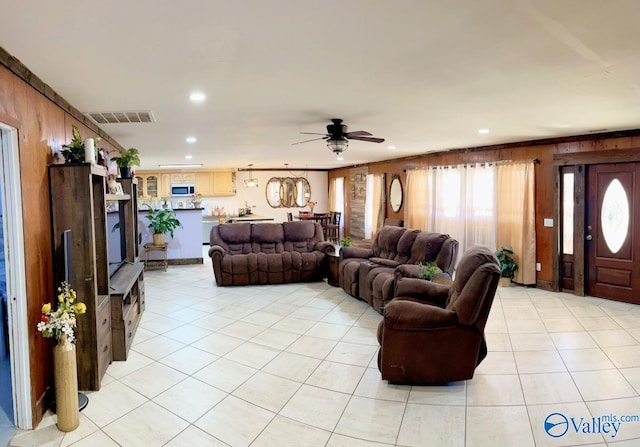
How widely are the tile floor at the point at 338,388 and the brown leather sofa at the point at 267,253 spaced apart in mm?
1446

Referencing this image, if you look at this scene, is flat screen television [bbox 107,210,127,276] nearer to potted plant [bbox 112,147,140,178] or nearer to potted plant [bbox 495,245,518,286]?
potted plant [bbox 112,147,140,178]

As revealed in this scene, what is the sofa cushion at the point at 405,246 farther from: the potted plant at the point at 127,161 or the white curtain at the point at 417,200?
the potted plant at the point at 127,161

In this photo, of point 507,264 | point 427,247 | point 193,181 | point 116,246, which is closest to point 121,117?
point 116,246

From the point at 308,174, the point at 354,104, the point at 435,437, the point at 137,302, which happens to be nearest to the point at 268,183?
the point at 308,174

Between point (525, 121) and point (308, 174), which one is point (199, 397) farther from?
point (308, 174)

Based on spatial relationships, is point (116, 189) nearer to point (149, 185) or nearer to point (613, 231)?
point (613, 231)

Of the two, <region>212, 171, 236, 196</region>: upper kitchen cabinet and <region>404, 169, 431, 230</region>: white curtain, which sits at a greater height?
<region>212, 171, 236, 196</region>: upper kitchen cabinet

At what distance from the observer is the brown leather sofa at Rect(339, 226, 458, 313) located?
4539mm

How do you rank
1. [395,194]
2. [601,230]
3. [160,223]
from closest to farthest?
[601,230] → [160,223] → [395,194]

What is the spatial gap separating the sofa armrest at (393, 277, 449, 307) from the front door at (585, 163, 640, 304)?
10.7 ft

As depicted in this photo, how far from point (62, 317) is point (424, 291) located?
2.87 m

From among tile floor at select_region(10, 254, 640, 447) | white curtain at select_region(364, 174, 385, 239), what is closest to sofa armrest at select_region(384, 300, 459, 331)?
tile floor at select_region(10, 254, 640, 447)

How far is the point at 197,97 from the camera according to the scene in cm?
316

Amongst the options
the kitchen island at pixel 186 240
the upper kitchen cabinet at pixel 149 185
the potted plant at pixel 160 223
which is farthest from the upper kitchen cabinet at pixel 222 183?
the potted plant at pixel 160 223
